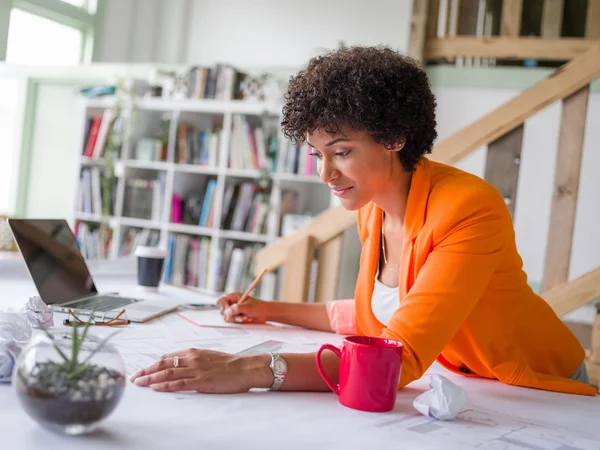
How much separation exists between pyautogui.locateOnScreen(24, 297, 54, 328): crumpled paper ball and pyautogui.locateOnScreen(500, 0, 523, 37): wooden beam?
3.43m

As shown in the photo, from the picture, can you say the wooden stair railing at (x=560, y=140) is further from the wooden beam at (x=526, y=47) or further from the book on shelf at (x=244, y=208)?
the book on shelf at (x=244, y=208)

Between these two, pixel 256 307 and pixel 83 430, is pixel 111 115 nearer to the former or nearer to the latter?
pixel 256 307

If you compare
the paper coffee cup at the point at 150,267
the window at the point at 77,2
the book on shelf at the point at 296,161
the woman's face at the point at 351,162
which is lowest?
the paper coffee cup at the point at 150,267

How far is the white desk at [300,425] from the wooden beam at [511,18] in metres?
3.25

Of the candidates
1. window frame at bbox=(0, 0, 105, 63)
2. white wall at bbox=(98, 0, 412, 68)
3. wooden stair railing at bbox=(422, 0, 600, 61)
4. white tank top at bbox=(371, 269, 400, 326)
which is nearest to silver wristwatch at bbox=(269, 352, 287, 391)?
white tank top at bbox=(371, 269, 400, 326)

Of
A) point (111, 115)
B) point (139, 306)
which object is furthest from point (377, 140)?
point (111, 115)

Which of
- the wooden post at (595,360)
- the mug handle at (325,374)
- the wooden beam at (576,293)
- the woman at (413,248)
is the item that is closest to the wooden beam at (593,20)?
the wooden beam at (576,293)

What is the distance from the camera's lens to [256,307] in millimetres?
1593

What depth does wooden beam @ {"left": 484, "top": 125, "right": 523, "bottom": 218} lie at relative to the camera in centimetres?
214

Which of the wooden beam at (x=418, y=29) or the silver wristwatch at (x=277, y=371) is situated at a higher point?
the wooden beam at (x=418, y=29)

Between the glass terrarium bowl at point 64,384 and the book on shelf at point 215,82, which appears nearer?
the glass terrarium bowl at point 64,384

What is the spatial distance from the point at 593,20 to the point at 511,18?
46cm

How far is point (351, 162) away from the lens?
1296mm

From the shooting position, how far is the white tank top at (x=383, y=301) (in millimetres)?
1418
